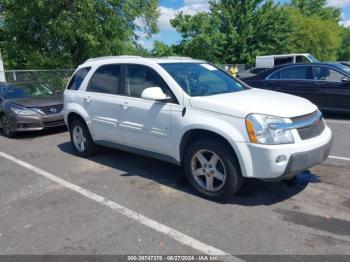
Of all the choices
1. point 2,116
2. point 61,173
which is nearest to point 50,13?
point 2,116

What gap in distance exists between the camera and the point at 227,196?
405 centimetres


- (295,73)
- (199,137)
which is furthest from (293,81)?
(199,137)

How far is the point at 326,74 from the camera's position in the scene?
347 inches

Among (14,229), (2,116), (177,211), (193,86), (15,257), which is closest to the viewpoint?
(15,257)

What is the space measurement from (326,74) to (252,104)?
5.84 m

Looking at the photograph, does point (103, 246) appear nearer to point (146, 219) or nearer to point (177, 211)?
point (146, 219)

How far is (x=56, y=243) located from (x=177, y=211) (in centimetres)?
134

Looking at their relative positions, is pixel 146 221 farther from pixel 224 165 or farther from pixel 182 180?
pixel 182 180

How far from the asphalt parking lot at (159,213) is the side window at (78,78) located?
1.52 metres

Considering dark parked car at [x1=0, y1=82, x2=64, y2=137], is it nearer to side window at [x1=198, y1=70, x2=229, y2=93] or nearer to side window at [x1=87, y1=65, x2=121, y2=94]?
side window at [x1=87, y1=65, x2=121, y2=94]

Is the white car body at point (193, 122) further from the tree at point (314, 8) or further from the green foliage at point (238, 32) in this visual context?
the tree at point (314, 8)

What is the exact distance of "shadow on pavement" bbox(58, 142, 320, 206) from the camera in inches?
164

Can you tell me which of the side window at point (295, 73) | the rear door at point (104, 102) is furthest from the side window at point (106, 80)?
the side window at point (295, 73)

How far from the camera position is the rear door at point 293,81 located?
9.02m
